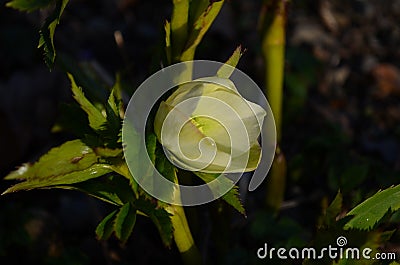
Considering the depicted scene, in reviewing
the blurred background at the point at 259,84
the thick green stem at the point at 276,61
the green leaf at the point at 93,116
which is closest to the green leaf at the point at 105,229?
the green leaf at the point at 93,116

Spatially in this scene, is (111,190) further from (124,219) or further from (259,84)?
(259,84)

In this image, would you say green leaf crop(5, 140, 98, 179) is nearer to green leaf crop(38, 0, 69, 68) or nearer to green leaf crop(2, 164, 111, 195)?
green leaf crop(2, 164, 111, 195)

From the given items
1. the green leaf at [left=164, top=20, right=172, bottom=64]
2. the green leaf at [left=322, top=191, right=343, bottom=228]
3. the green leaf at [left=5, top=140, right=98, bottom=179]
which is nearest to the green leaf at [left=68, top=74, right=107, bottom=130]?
the green leaf at [left=5, top=140, right=98, bottom=179]

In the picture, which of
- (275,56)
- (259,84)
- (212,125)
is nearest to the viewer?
(212,125)

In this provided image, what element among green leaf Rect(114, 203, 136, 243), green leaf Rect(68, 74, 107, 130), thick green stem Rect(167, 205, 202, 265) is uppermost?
green leaf Rect(68, 74, 107, 130)

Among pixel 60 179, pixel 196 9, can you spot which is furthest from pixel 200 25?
pixel 60 179

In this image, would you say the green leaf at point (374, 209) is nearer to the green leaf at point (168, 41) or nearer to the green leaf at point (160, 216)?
the green leaf at point (160, 216)
